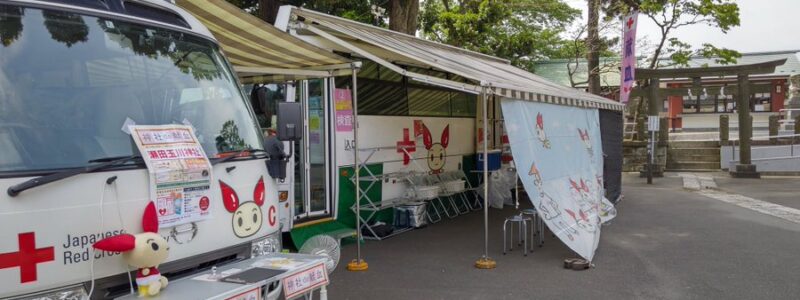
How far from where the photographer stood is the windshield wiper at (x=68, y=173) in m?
2.45

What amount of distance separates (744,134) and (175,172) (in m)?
18.0

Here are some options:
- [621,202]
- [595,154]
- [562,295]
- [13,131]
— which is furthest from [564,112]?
[13,131]

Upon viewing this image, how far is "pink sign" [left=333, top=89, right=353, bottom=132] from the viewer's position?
7551 mm

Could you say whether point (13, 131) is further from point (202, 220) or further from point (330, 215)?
point (330, 215)

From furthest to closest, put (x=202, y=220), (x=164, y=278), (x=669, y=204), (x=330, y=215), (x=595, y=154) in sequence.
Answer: (x=669, y=204)
(x=595, y=154)
(x=330, y=215)
(x=202, y=220)
(x=164, y=278)

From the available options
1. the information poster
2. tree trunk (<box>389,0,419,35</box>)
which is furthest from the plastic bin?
the information poster

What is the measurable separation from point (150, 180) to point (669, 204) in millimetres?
10893

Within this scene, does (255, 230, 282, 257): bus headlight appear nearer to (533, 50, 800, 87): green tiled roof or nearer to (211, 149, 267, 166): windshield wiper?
(211, 149, 267, 166): windshield wiper

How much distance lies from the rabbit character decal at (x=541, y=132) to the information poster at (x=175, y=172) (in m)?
4.42

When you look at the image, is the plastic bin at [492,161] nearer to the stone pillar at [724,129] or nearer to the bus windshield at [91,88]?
the bus windshield at [91,88]

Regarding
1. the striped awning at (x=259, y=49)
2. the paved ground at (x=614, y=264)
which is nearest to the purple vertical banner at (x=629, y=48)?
the paved ground at (x=614, y=264)

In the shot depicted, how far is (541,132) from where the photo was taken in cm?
696

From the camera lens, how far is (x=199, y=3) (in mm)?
4992

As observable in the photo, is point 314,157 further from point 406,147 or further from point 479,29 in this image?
point 479,29
